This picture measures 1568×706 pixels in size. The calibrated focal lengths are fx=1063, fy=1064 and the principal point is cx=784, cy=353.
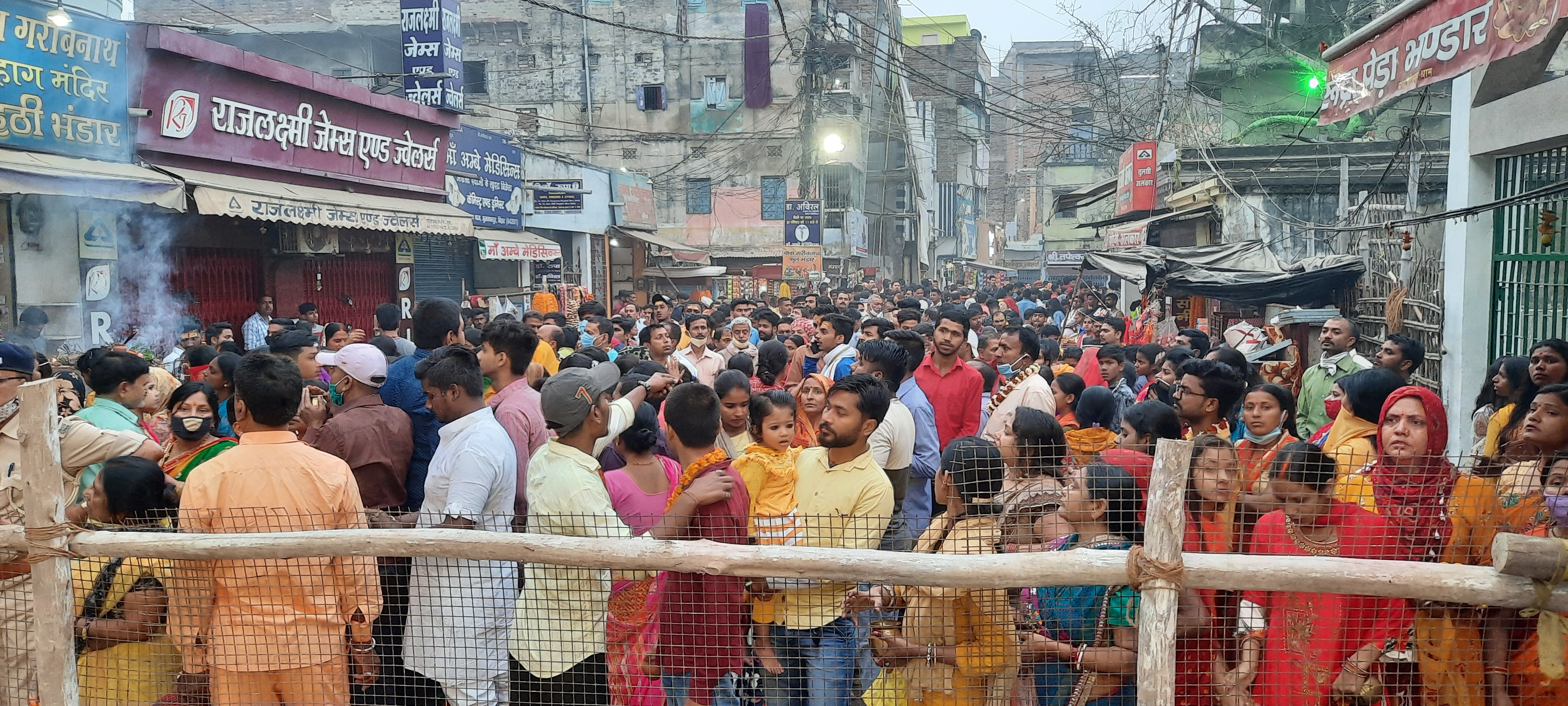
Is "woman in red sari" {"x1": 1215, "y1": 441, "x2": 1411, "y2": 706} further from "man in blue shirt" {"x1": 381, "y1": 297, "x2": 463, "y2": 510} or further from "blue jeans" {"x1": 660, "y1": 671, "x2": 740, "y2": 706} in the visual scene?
"man in blue shirt" {"x1": 381, "y1": 297, "x2": 463, "y2": 510}

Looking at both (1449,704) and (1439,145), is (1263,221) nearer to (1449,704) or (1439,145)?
(1439,145)

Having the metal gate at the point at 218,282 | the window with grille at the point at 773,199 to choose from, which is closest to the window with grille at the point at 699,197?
the window with grille at the point at 773,199

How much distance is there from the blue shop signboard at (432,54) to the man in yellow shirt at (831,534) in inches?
597

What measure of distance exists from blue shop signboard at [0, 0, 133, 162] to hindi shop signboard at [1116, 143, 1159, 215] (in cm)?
1509

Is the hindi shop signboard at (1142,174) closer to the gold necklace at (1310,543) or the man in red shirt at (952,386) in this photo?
the man in red shirt at (952,386)

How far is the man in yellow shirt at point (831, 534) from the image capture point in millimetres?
3787

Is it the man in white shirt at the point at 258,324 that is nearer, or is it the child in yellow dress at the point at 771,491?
the child in yellow dress at the point at 771,491

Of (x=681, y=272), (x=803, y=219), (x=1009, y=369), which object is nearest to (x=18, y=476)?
(x=1009, y=369)

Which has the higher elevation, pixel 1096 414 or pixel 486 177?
pixel 486 177

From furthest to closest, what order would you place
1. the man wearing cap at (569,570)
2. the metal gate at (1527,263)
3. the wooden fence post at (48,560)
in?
1. the metal gate at (1527,263)
2. the man wearing cap at (569,570)
3. the wooden fence post at (48,560)

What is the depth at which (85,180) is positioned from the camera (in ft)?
32.7

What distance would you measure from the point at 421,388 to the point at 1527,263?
25.6 ft

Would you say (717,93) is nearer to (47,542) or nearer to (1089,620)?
(47,542)

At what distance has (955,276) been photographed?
61.6 meters
